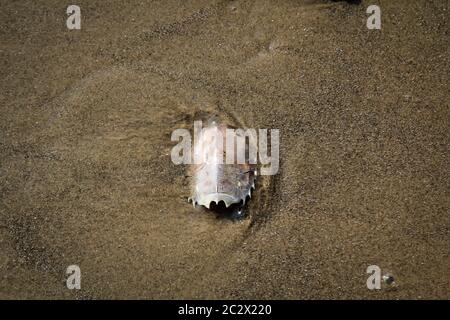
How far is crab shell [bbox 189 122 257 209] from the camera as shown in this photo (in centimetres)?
299

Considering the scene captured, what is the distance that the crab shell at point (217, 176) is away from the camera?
2.99 meters

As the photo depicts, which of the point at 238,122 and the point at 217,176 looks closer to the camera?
the point at 217,176

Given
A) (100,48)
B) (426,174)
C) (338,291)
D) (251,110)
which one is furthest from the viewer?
(100,48)

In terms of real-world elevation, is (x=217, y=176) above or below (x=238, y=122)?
below

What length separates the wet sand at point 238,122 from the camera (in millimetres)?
2922

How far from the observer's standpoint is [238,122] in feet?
11.2

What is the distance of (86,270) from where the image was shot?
2.93 meters

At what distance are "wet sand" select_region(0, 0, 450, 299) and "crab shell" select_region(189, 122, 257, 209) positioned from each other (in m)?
0.11

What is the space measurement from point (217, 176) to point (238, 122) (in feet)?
1.95

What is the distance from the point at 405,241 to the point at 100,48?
2825 mm

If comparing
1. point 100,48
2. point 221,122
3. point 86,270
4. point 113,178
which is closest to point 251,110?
point 221,122

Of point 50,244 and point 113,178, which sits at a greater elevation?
point 113,178

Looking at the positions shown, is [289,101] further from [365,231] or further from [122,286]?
[122,286]

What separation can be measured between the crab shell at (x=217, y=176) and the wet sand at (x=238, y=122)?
110mm
